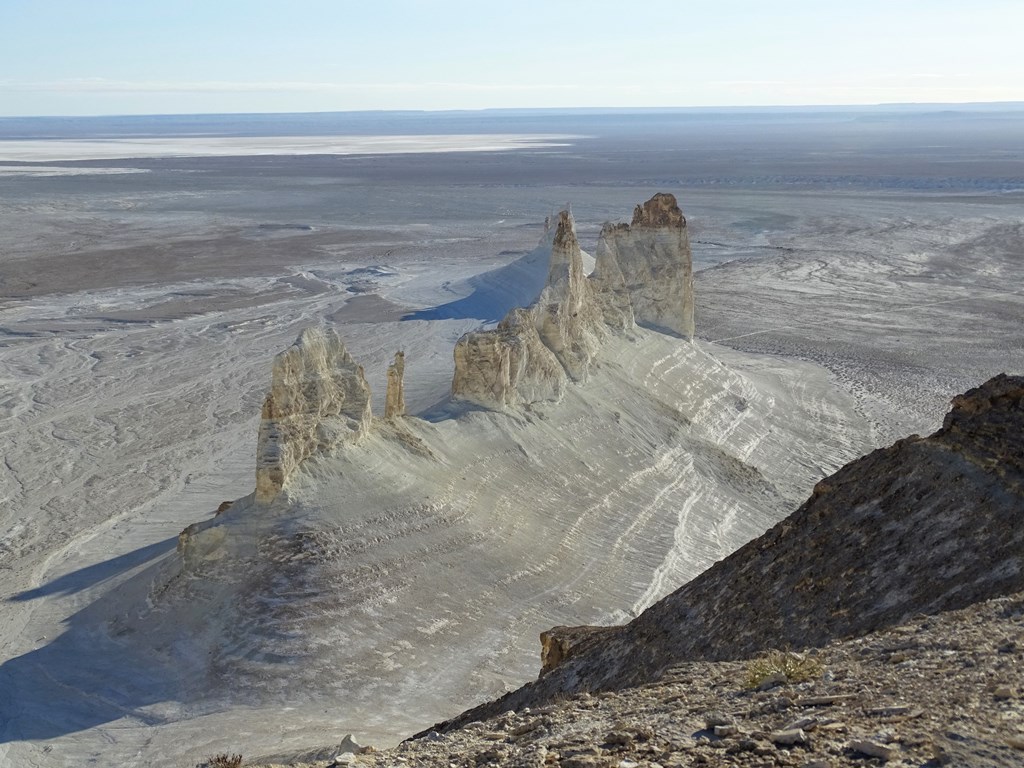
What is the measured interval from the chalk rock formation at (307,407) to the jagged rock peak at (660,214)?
1475 centimetres

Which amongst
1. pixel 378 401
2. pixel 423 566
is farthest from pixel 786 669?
pixel 378 401

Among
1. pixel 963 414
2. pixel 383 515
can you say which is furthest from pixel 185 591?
pixel 963 414

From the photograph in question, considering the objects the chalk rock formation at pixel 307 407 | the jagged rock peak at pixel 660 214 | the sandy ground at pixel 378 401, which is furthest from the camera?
the jagged rock peak at pixel 660 214

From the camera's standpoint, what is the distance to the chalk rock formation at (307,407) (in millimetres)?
16922

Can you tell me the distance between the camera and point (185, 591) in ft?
53.2

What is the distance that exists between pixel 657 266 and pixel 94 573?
1787 centimetres

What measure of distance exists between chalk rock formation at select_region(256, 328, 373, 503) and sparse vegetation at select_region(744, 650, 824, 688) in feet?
35.3

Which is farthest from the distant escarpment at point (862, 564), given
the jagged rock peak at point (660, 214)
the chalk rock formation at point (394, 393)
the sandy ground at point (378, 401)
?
the jagged rock peak at point (660, 214)

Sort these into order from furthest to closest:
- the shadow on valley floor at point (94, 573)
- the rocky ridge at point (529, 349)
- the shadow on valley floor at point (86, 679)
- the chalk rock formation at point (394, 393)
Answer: the chalk rock formation at point (394, 393) < the shadow on valley floor at point (94, 573) < the rocky ridge at point (529, 349) < the shadow on valley floor at point (86, 679)

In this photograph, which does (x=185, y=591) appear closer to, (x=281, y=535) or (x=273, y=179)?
(x=281, y=535)

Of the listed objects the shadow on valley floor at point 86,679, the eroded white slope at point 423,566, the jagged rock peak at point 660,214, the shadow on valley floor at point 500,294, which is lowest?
the shadow on valley floor at point 86,679

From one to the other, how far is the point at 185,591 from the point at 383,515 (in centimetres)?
314

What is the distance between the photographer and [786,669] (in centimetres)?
697

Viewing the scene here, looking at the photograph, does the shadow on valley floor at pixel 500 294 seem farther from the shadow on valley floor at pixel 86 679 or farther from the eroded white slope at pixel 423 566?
the shadow on valley floor at pixel 86 679
